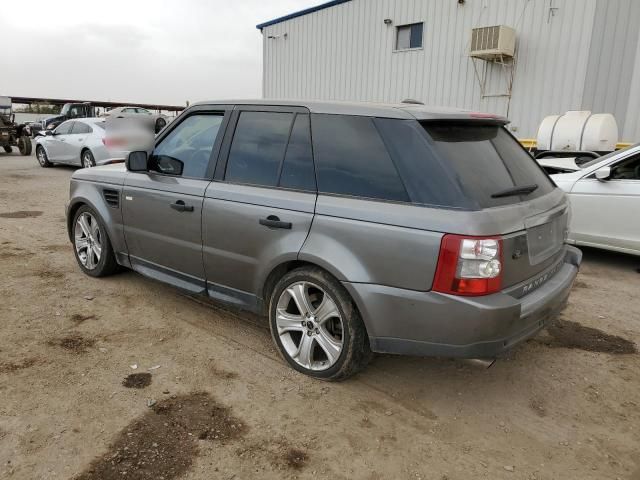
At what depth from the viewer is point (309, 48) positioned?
18.2 meters

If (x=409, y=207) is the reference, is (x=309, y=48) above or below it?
above

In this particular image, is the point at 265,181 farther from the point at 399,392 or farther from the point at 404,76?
the point at 404,76

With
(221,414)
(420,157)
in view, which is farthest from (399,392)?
(420,157)

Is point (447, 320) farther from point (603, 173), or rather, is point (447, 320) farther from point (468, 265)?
point (603, 173)

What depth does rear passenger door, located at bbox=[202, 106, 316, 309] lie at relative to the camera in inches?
127

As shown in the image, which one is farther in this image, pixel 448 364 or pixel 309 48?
pixel 309 48

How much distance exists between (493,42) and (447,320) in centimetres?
1198

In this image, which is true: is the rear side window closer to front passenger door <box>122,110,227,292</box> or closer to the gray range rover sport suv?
the gray range rover sport suv

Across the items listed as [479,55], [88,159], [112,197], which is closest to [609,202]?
[112,197]

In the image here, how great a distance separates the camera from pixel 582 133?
377 inches

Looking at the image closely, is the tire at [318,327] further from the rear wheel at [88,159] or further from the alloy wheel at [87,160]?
the alloy wheel at [87,160]

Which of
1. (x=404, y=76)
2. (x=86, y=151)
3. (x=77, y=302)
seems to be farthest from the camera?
(x=404, y=76)

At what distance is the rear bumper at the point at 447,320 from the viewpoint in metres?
2.63

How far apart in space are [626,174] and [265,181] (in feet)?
15.2
